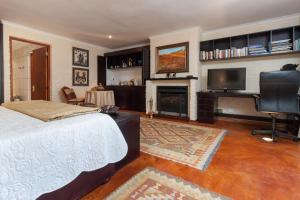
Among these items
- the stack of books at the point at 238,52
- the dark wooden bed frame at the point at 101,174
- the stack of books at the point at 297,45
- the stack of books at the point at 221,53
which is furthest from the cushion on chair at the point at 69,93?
the stack of books at the point at 297,45

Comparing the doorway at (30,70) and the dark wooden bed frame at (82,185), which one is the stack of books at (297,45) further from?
the doorway at (30,70)

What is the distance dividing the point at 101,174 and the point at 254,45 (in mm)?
3958

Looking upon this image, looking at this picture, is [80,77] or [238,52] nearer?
[238,52]

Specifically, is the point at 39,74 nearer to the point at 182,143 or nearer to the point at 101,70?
the point at 101,70

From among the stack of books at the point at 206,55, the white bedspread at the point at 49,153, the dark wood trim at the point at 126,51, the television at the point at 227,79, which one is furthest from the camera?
the dark wood trim at the point at 126,51

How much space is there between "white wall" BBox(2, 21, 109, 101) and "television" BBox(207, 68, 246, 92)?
3.91 metres

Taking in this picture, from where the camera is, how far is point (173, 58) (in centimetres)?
437

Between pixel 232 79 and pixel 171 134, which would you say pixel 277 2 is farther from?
pixel 171 134

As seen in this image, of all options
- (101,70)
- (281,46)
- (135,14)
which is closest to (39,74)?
(101,70)

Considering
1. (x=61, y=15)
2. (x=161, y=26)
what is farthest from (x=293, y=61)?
(x=61, y=15)

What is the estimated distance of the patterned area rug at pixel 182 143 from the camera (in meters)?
1.93

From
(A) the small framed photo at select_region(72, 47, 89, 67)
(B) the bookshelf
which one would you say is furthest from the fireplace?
(A) the small framed photo at select_region(72, 47, 89, 67)

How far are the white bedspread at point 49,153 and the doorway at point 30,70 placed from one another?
3812mm

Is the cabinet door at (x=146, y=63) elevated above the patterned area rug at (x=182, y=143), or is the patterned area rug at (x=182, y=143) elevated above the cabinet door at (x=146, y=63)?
the cabinet door at (x=146, y=63)
